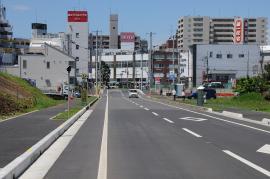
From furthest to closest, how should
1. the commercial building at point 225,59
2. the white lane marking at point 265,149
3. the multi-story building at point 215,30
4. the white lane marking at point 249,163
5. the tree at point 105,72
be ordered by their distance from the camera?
the multi-story building at point 215,30
the tree at point 105,72
the commercial building at point 225,59
the white lane marking at point 265,149
the white lane marking at point 249,163

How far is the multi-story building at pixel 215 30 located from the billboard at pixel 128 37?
1763 cm

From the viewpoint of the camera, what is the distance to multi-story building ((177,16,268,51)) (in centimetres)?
17510

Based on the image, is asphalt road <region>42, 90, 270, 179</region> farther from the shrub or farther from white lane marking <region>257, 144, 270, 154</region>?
the shrub

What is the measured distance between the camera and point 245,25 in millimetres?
176000

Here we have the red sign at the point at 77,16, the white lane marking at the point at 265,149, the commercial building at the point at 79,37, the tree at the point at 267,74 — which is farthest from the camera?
the red sign at the point at 77,16

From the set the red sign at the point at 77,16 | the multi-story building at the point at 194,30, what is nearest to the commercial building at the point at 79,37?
the red sign at the point at 77,16

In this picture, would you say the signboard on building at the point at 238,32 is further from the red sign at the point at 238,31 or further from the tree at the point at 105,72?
the tree at the point at 105,72

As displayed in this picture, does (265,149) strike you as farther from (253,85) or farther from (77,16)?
(77,16)

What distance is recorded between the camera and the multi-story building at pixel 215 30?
574 ft

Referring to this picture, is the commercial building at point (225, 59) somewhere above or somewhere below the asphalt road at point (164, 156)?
above

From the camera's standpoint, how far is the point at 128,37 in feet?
602

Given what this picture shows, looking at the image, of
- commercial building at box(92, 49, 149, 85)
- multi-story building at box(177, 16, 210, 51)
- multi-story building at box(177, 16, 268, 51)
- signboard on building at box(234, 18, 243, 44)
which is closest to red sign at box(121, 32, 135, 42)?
commercial building at box(92, 49, 149, 85)

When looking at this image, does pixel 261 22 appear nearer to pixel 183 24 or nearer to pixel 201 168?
pixel 183 24

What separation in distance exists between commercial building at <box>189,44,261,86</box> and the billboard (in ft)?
177
